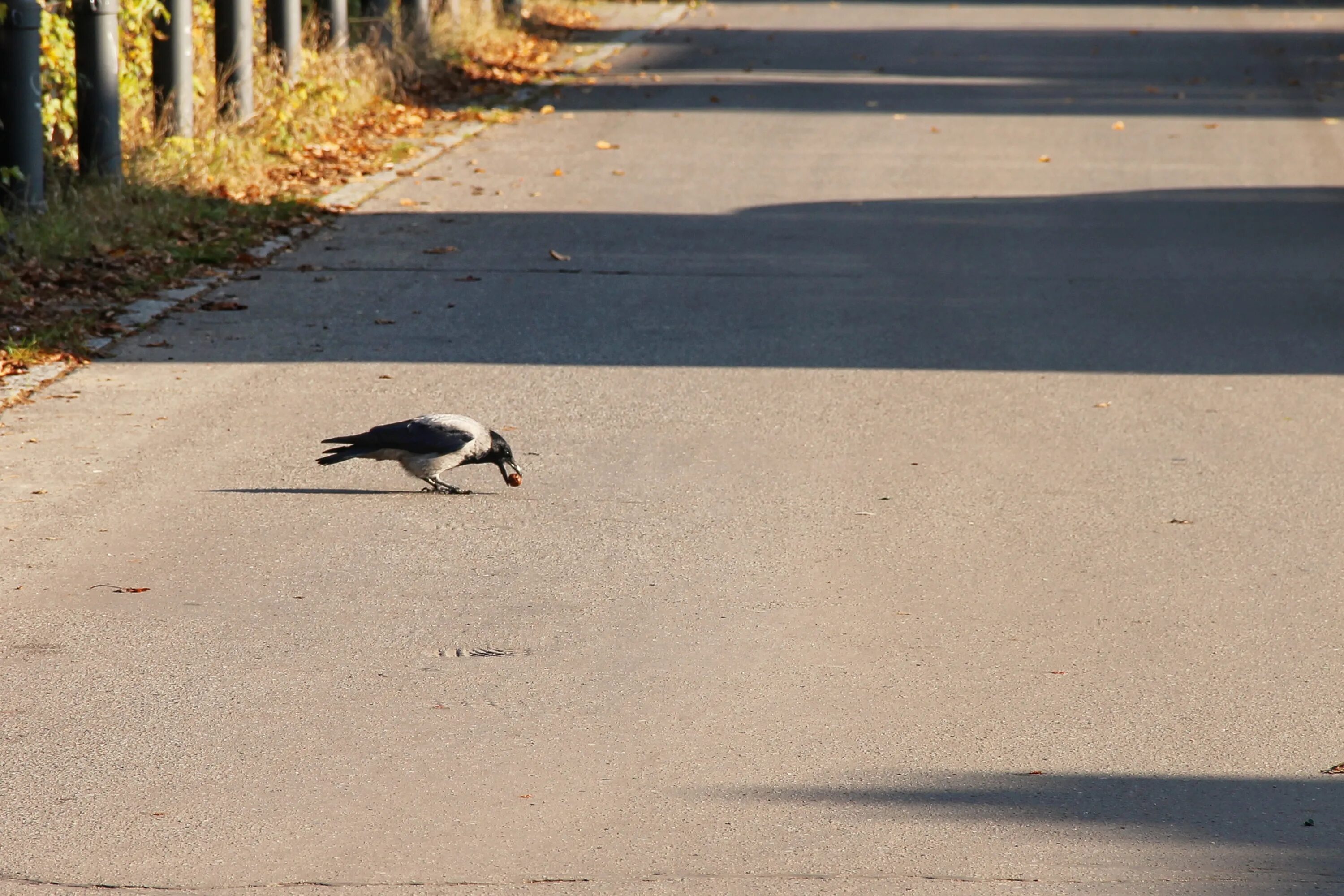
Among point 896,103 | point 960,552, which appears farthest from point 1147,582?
point 896,103

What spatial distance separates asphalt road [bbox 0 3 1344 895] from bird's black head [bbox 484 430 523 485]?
0.12m

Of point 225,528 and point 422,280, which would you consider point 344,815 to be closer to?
point 225,528

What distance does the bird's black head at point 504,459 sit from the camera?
21.8ft

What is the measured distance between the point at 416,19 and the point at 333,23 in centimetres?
233

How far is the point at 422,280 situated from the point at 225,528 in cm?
426

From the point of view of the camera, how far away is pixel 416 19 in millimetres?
19031

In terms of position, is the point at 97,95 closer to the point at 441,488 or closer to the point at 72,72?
the point at 72,72

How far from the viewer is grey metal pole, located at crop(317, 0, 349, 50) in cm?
1672

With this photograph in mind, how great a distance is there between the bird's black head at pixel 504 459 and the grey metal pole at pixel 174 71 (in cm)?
684

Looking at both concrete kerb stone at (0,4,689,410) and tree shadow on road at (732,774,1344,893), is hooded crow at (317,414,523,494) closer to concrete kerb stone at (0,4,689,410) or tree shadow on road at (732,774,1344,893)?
concrete kerb stone at (0,4,689,410)

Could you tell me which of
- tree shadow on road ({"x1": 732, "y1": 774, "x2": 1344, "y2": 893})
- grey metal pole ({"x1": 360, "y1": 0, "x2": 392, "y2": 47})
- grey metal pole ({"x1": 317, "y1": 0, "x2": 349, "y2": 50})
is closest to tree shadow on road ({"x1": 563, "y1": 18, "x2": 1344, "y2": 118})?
grey metal pole ({"x1": 360, "y1": 0, "x2": 392, "y2": 47})

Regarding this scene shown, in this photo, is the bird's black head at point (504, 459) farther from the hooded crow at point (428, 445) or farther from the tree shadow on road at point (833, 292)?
the tree shadow on road at point (833, 292)

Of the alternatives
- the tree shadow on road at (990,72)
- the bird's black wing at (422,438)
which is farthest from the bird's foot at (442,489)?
the tree shadow on road at (990,72)

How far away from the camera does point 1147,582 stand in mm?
5945
